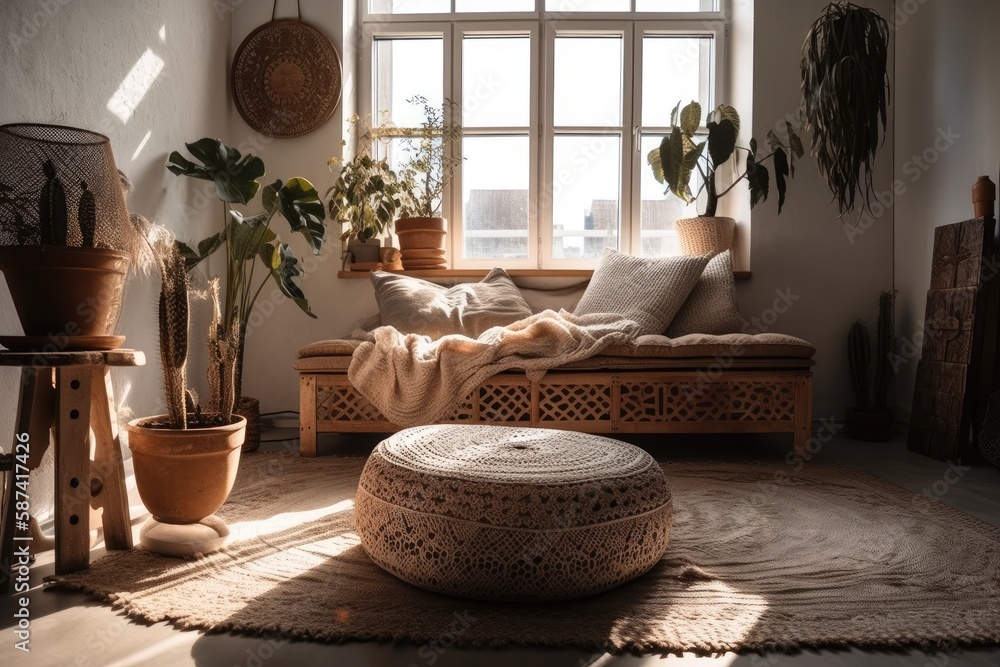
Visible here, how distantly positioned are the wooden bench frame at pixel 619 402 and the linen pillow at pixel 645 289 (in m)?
0.35

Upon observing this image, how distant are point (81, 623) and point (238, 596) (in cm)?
29

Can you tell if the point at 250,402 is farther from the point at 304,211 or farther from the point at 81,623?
the point at 81,623

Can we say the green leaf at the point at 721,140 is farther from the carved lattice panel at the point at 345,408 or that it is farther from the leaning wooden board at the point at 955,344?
the carved lattice panel at the point at 345,408

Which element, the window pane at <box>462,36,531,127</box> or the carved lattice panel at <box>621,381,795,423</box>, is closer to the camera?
the carved lattice panel at <box>621,381,795,423</box>

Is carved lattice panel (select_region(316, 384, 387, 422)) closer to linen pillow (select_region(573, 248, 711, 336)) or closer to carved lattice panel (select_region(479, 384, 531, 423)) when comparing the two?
carved lattice panel (select_region(479, 384, 531, 423))

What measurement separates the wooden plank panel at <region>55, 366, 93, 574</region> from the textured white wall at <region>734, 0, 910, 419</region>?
10.4ft

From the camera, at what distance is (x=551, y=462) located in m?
1.52

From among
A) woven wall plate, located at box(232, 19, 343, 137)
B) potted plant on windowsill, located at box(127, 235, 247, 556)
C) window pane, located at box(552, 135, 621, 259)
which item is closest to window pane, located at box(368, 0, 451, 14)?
woven wall plate, located at box(232, 19, 343, 137)

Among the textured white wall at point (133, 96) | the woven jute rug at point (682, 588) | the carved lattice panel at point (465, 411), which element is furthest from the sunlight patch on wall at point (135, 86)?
the carved lattice panel at point (465, 411)

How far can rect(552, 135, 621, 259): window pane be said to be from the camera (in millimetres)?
3912

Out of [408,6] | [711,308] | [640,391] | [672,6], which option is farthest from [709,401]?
[408,6]

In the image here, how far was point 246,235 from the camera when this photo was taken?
2791 mm

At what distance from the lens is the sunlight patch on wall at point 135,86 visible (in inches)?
99.4

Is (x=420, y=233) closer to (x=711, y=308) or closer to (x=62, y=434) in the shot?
(x=711, y=308)
